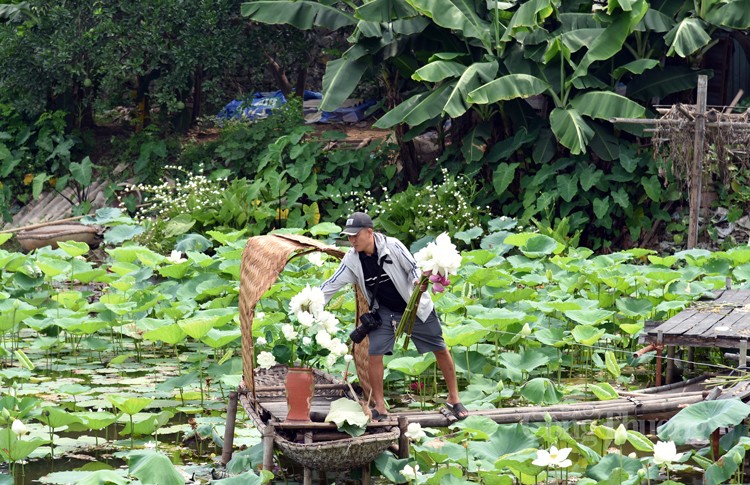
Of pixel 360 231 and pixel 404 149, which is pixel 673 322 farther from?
pixel 404 149

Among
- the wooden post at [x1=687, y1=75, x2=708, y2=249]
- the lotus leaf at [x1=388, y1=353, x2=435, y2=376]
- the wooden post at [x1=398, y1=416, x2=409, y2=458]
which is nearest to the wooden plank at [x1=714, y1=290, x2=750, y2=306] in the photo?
the wooden post at [x1=687, y1=75, x2=708, y2=249]

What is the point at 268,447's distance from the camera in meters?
5.41

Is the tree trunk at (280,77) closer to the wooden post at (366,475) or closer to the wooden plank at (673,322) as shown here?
the wooden plank at (673,322)

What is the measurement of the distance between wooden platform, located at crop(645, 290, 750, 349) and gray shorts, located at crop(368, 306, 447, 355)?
1685mm

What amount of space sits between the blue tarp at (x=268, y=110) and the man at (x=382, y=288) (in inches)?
394

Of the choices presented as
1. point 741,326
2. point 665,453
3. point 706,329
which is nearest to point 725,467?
point 665,453

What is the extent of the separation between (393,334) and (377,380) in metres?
0.27

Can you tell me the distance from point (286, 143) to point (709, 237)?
5.41m

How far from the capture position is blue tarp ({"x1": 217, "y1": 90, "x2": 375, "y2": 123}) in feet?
52.2

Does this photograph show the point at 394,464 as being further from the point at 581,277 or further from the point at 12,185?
the point at 12,185

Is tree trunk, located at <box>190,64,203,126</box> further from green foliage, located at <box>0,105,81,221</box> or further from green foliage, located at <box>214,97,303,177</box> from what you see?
green foliage, located at <box>0,105,81,221</box>

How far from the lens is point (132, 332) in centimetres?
905

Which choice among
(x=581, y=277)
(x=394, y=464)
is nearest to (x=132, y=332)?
(x=581, y=277)

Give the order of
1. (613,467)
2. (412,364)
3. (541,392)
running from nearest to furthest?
(613,467) → (541,392) → (412,364)
